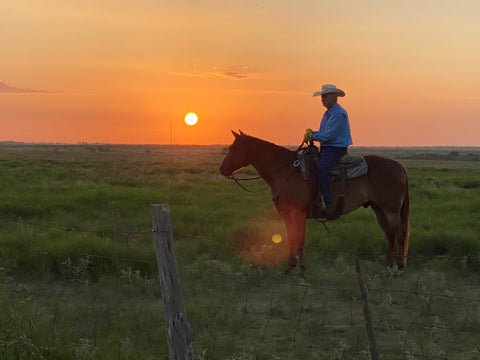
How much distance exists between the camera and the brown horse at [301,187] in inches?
340

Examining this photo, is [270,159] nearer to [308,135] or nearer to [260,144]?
[260,144]

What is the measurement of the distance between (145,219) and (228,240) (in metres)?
3.31

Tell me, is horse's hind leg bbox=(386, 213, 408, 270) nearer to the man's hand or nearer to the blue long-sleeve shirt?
the blue long-sleeve shirt

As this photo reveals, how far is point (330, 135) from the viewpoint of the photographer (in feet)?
27.0

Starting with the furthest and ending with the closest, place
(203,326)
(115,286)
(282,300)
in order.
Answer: (115,286), (282,300), (203,326)

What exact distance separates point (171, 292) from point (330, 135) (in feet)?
16.2

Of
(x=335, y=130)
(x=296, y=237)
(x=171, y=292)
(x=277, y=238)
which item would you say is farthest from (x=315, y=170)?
(x=171, y=292)

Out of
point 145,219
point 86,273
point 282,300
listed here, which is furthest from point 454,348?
point 145,219

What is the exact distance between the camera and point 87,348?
5.03 m

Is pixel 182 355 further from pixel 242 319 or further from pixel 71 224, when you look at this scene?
pixel 71 224

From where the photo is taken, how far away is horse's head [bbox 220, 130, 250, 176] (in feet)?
29.0

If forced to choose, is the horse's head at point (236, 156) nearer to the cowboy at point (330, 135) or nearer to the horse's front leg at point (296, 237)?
the cowboy at point (330, 135)

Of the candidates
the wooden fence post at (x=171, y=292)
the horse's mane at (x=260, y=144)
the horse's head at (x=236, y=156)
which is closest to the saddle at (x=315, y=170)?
the horse's mane at (x=260, y=144)

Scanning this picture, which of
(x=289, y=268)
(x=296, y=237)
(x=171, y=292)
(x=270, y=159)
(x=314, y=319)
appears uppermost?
(x=270, y=159)
